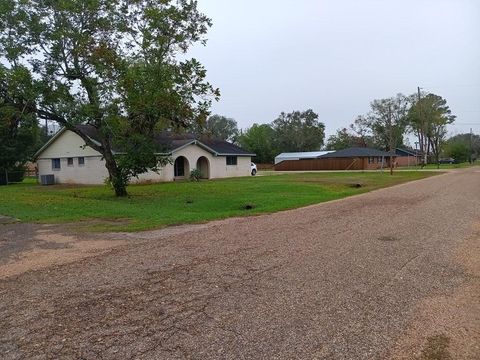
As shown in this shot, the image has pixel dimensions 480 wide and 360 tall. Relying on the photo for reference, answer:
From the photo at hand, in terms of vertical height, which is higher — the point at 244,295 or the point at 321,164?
the point at 321,164

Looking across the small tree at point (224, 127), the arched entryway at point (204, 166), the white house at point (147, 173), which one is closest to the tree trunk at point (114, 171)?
the white house at point (147, 173)

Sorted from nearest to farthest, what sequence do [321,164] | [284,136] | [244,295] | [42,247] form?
[244,295] < [42,247] < [321,164] < [284,136]

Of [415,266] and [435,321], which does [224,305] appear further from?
[415,266]

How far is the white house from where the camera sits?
32.9 metres

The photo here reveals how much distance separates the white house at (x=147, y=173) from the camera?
32.9 m

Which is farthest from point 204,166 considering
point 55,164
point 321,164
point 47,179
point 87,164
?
point 321,164

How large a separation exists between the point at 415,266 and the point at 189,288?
3.49m

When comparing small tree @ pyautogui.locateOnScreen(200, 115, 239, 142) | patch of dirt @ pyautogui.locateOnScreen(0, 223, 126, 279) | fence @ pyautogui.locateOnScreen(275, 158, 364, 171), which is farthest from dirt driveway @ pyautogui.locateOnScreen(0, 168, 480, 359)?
small tree @ pyautogui.locateOnScreen(200, 115, 239, 142)

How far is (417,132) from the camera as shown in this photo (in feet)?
284

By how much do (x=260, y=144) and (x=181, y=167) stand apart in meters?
42.5

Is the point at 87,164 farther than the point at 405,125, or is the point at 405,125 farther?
the point at 405,125

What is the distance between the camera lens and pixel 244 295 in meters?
5.32

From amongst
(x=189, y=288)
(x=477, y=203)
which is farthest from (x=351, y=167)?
(x=189, y=288)

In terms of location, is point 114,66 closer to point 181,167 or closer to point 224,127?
point 181,167
